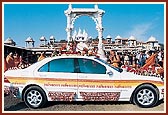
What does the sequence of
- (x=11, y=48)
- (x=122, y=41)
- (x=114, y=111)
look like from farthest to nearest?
1. (x=122, y=41)
2. (x=11, y=48)
3. (x=114, y=111)

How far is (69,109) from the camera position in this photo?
910 cm

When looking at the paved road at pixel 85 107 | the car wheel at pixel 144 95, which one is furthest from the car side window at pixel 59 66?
the car wheel at pixel 144 95

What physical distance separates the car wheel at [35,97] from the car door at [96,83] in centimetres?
92

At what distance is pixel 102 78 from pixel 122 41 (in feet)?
10.5

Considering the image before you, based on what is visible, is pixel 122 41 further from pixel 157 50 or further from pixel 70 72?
pixel 70 72

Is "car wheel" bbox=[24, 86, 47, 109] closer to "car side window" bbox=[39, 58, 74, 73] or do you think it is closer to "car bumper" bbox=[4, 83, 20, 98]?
"car bumper" bbox=[4, 83, 20, 98]

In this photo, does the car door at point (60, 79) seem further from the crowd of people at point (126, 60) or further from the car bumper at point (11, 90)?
the car bumper at point (11, 90)

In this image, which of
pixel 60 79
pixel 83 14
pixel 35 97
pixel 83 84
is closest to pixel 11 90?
pixel 35 97

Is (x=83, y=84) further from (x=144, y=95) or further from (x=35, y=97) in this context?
(x=144, y=95)

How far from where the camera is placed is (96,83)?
358 inches

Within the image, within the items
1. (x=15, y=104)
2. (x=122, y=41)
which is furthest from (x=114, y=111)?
(x=122, y=41)

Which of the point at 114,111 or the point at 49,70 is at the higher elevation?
the point at 49,70

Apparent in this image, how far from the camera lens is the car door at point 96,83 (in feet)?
29.8

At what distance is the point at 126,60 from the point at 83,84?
2493 millimetres
